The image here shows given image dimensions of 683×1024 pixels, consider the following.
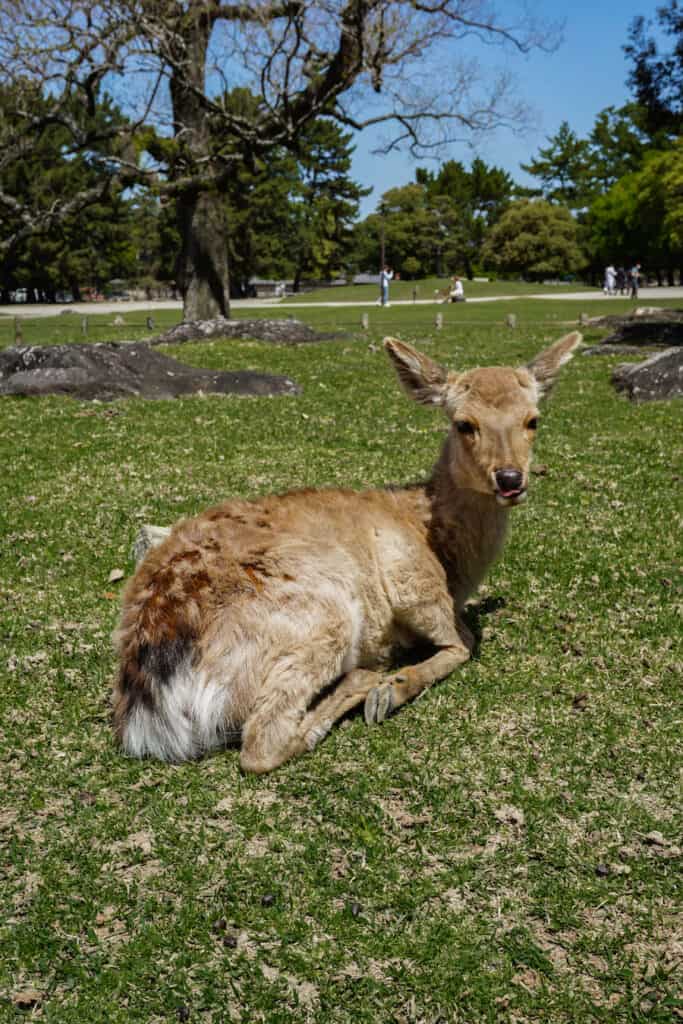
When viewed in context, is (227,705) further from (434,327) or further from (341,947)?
(434,327)

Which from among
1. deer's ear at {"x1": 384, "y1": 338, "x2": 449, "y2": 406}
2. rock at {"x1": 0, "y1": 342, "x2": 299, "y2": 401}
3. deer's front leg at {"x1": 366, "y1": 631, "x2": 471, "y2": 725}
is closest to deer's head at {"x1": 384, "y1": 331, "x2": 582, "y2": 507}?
deer's ear at {"x1": 384, "y1": 338, "x2": 449, "y2": 406}

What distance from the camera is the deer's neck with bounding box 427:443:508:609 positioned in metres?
6.53

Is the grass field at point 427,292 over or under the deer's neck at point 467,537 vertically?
over

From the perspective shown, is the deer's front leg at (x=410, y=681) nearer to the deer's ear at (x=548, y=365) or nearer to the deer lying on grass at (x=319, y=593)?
the deer lying on grass at (x=319, y=593)

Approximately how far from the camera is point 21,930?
4.03 metres

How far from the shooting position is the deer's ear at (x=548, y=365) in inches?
266

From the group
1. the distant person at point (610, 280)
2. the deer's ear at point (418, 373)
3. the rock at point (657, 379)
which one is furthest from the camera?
the distant person at point (610, 280)

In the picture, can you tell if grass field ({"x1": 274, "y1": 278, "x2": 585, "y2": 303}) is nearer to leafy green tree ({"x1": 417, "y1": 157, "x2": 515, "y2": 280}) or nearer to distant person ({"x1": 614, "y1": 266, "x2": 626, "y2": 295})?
distant person ({"x1": 614, "y1": 266, "x2": 626, "y2": 295})

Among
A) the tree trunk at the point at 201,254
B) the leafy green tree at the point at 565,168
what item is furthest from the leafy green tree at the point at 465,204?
the tree trunk at the point at 201,254

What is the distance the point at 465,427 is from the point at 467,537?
0.81m

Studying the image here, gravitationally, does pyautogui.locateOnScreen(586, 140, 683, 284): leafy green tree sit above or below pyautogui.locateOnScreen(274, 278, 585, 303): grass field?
above

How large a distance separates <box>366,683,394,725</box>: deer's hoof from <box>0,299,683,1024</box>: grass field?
9 centimetres

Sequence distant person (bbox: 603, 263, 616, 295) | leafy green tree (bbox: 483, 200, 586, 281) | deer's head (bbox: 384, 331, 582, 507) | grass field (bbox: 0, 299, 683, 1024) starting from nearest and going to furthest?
grass field (bbox: 0, 299, 683, 1024), deer's head (bbox: 384, 331, 582, 507), distant person (bbox: 603, 263, 616, 295), leafy green tree (bbox: 483, 200, 586, 281)

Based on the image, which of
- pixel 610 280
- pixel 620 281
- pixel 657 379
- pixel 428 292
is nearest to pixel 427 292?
pixel 428 292
